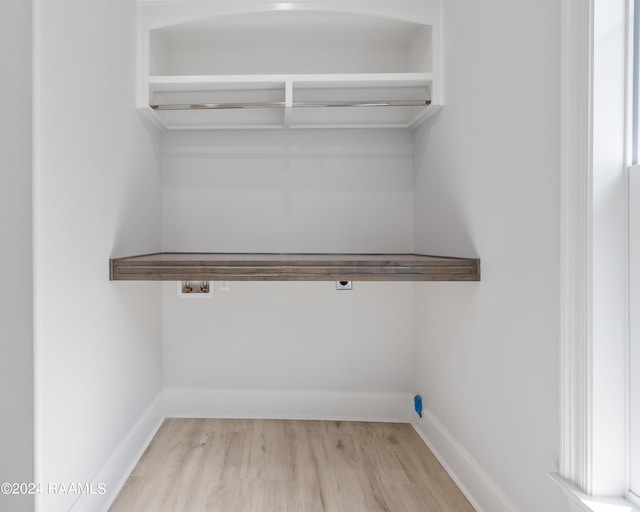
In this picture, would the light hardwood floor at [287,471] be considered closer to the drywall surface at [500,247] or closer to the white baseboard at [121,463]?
the white baseboard at [121,463]

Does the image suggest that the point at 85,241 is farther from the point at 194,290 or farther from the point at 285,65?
the point at 285,65

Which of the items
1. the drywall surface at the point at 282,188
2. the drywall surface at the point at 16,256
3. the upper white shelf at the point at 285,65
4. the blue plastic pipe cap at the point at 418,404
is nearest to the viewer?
the drywall surface at the point at 16,256

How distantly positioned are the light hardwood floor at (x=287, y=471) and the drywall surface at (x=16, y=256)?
0.55 metres

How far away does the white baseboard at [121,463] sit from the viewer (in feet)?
4.18

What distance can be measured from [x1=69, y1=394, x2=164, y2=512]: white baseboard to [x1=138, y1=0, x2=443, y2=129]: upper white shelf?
55.8 inches

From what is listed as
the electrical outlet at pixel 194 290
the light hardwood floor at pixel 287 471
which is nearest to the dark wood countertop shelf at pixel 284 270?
the electrical outlet at pixel 194 290

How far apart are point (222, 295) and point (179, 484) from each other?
0.90m

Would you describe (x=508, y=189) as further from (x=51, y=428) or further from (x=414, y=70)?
(x=51, y=428)

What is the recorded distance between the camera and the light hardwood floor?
4.56ft

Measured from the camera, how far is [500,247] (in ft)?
4.03

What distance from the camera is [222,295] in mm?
2084

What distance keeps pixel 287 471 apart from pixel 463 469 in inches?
27.3

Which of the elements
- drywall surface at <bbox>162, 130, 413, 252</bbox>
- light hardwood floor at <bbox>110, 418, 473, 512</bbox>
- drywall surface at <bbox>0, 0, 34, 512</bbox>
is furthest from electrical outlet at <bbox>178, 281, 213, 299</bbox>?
drywall surface at <bbox>0, 0, 34, 512</bbox>

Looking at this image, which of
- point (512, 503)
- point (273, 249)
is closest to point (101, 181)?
point (273, 249)
